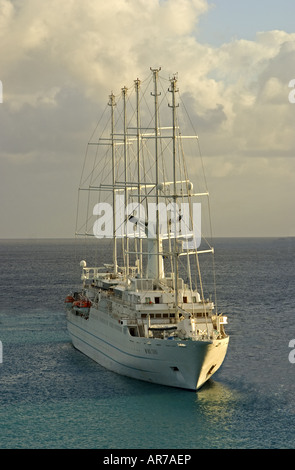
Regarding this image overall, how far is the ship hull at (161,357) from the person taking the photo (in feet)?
157

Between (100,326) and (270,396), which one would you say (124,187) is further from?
(270,396)

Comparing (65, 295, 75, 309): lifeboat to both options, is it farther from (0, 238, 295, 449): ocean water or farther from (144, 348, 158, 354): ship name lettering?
(144, 348, 158, 354): ship name lettering

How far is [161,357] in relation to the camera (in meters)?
49.3

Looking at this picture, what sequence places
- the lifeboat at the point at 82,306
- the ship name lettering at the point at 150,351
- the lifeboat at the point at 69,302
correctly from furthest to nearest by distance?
1. the lifeboat at the point at 69,302
2. the lifeboat at the point at 82,306
3. the ship name lettering at the point at 150,351

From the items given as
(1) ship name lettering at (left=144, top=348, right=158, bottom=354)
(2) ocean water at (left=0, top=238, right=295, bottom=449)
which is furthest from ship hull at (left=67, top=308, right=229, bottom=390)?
(2) ocean water at (left=0, top=238, right=295, bottom=449)

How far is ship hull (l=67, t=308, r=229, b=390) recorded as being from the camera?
157 ft

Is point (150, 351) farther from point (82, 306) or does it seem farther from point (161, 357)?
point (82, 306)

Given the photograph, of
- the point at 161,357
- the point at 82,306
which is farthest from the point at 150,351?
the point at 82,306

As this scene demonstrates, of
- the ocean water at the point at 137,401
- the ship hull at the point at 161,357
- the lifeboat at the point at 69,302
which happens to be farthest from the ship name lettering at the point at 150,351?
the lifeboat at the point at 69,302

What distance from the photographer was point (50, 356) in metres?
62.9

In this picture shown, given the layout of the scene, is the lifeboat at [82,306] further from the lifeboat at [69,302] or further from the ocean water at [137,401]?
the ocean water at [137,401]

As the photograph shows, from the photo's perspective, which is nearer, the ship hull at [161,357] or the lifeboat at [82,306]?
the ship hull at [161,357]
